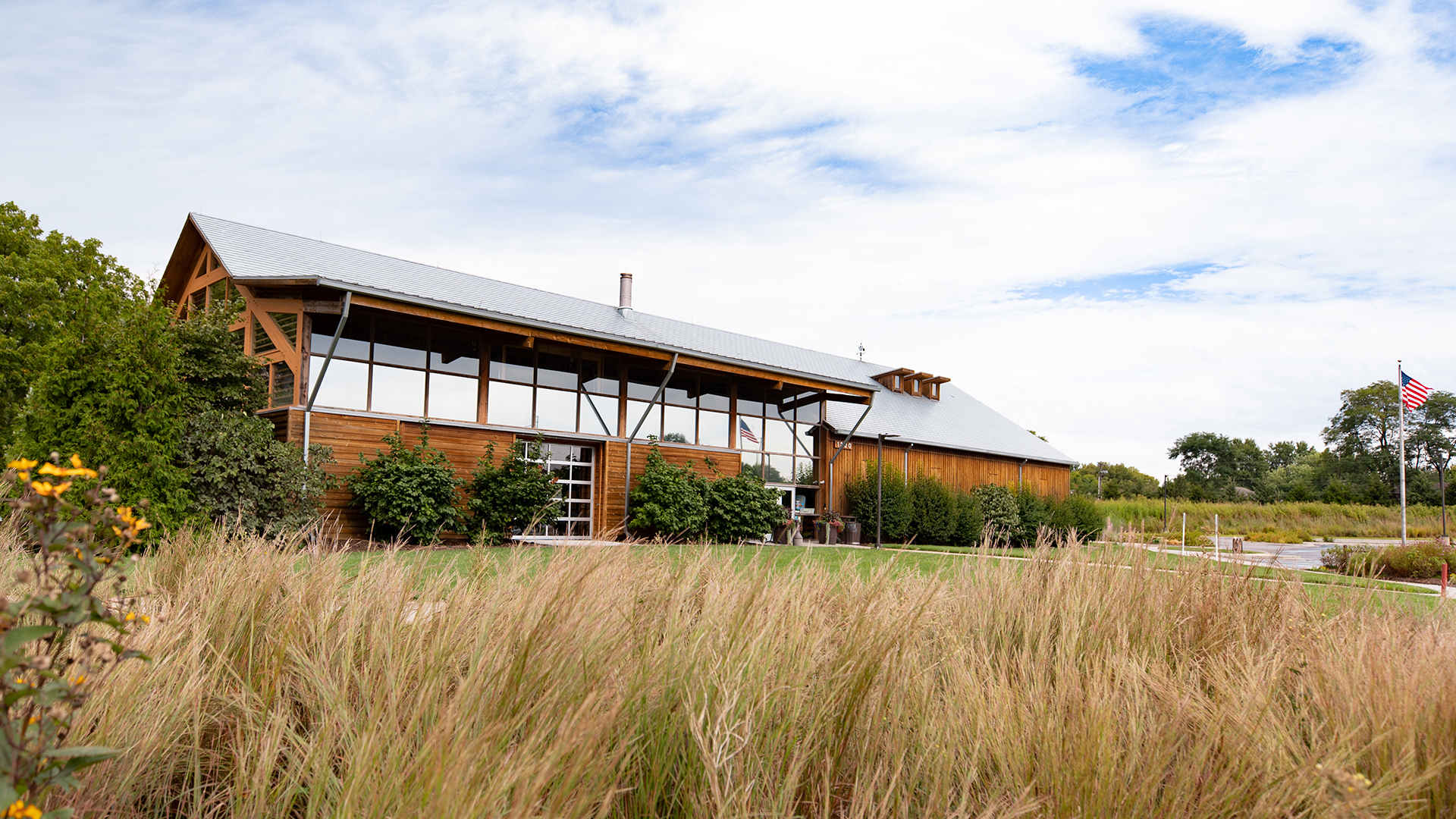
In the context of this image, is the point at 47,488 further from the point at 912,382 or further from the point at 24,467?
the point at 912,382

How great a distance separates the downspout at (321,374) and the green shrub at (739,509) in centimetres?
719

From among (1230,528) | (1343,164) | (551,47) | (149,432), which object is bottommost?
(1230,528)

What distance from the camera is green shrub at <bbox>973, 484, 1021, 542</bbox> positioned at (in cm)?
2198

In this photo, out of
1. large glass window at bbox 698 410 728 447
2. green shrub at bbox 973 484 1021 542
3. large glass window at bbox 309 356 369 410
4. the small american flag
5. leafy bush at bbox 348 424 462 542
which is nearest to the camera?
leafy bush at bbox 348 424 462 542

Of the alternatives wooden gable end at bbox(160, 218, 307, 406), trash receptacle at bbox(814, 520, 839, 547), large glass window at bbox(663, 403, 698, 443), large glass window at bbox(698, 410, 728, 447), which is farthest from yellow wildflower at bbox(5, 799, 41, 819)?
trash receptacle at bbox(814, 520, 839, 547)

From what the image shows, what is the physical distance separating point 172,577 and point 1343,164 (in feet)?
37.9

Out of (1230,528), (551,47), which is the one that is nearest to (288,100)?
(551,47)

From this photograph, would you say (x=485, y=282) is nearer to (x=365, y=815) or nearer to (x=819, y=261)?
(x=819, y=261)

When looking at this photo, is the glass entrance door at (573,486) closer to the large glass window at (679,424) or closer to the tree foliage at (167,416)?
the large glass window at (679,424)

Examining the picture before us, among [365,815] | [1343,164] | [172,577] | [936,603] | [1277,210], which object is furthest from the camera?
[1277,210]

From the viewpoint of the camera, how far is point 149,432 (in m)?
9.23

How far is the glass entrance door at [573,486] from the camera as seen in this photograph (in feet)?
49.7

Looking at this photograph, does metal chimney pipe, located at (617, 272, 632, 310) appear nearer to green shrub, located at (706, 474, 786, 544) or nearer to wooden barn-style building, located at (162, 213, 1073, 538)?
wooden barn-style building, located at (162, 213, 1073, 538)

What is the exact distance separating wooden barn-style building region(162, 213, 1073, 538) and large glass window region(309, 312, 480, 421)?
0.03m
